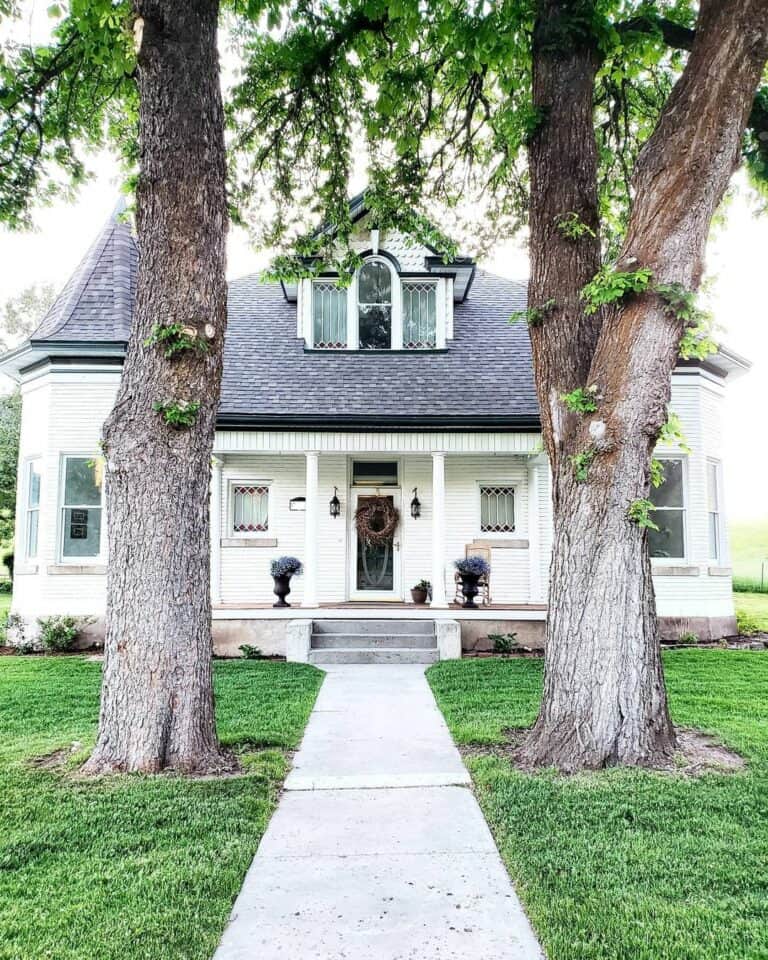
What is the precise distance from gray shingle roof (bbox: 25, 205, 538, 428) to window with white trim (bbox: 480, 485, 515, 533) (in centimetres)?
176

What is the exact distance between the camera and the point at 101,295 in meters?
11.5

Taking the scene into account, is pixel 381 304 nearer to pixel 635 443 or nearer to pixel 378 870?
pixel 635 443

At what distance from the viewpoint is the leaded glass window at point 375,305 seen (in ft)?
40.4

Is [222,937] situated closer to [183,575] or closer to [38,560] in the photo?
[183,575]

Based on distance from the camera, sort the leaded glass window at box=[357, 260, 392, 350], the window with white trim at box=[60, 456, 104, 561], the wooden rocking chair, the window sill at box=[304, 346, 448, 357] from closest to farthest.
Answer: the window with white trim at box=[60, 456, 104, 561] < the wooden rocking chair < the window sill at box=[304, 346, 448, 357] < the leaded glass window at box=[357, 260, 392, 350]

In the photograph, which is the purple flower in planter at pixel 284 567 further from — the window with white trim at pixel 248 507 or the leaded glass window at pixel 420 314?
the leaded glass window at pixel 420 314

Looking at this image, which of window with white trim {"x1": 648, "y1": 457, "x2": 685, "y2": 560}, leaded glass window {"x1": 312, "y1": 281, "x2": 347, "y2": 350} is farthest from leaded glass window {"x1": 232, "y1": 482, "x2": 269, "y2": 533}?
window with white trim {"x1": 648, "y1": 457, "x2": 685, "y2": 560}

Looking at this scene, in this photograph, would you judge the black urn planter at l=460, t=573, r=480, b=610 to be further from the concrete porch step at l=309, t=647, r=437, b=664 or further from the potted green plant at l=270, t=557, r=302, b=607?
the potted green plant at l=270, t=557, r=302, b=607

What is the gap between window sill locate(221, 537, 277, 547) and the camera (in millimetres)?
11797

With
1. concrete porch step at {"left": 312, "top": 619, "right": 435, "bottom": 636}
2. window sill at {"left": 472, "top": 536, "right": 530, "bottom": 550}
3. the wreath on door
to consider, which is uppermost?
the wreath on door

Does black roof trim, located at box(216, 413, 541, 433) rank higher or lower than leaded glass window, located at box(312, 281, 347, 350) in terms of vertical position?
lower

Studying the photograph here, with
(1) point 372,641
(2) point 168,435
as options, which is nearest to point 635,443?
(2) point 168,435

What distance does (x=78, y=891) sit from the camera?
2.92 metres

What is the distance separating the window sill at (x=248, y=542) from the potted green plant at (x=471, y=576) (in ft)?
11.3
